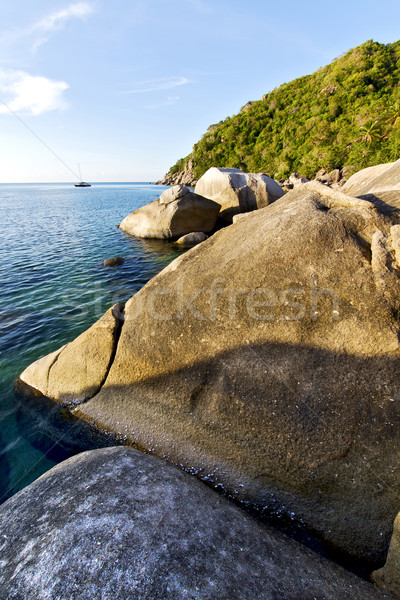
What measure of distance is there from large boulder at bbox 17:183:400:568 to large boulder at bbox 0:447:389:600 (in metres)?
0.62

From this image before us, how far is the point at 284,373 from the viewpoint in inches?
134

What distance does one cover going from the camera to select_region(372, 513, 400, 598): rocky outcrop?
2.20 metres

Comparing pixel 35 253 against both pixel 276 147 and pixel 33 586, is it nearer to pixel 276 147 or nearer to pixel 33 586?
pixel 33 586

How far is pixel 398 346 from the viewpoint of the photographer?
317cm

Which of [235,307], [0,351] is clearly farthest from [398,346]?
[0,351]

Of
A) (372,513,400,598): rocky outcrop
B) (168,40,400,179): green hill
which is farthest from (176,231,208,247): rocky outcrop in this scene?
(168,40,400,179): green hill

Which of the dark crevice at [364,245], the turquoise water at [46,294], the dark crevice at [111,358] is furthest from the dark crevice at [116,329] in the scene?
the dark crevice at [364,245]

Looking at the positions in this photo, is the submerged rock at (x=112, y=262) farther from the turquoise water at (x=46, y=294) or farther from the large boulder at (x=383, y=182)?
the large boulder at (x=383, y=182)

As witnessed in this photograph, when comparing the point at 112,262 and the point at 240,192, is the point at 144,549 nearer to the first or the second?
the point at 112,262

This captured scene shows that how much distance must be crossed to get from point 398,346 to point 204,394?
237 centimetres

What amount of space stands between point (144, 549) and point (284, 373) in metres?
2.20

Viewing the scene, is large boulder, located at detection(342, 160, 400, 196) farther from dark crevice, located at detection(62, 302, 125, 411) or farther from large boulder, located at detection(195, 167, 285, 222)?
large boulder, located at detection(195, 167, 285, 222)

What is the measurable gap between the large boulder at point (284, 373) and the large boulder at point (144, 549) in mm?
625

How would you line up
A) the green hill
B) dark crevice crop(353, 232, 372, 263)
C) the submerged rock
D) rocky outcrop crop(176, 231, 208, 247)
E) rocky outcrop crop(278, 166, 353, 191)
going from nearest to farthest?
1. dark crevice crop(353, 232, 372, 263)
2. the submerged rock
3. rocky outcrop crop(176, 231, 208, 247)
4. rocky outcrop crop(278, 166, 353, 191)
5. the green hill
